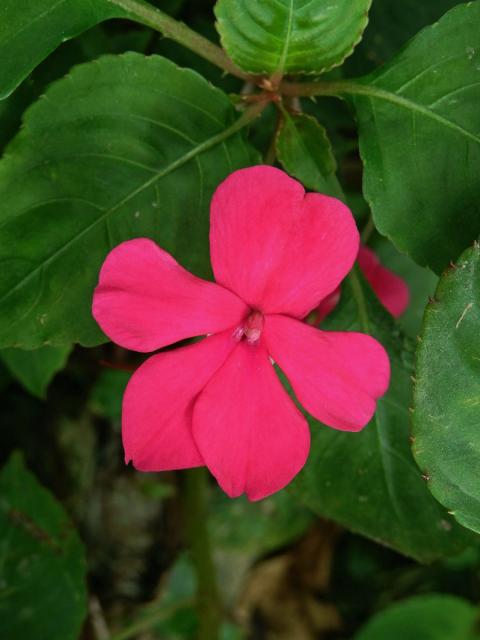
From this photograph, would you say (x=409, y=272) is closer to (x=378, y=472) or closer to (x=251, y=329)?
(x=378, y=472)

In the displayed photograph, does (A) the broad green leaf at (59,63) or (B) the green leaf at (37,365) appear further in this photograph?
(B) the green leaf at (37,365)

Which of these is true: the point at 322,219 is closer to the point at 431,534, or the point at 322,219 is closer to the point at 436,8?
the point at 431,534

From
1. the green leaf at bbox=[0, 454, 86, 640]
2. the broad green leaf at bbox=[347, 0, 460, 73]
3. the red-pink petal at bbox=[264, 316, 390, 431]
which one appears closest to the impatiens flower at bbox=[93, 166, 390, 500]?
the red-pink petal at bbox=[264, 316, 390, 431]

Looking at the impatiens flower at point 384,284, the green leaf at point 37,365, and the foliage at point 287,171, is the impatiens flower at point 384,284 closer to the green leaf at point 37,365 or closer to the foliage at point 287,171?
the foliage at point 287,171

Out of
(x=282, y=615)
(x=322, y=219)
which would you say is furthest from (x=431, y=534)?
(x=282, y=615)

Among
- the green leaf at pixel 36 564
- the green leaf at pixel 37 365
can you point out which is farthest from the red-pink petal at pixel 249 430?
the green leaf at pixel 36 564

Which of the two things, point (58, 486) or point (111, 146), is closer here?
point (111, 146)

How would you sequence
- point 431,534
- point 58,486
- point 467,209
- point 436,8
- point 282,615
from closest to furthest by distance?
point 467,209 < point 431,534 < point 436,8 < point 58,486 < point 282,615
